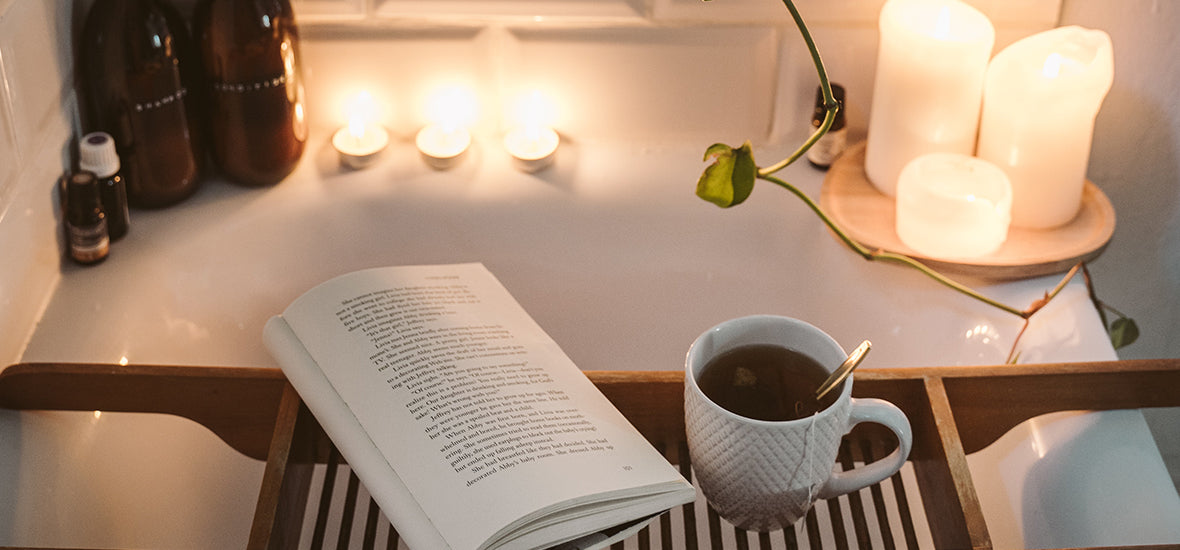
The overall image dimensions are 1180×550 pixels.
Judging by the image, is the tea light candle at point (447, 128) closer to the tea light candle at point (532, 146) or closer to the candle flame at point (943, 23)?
the tea light candle at point (532, 146)

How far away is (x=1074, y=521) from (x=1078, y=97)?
0.32 metres

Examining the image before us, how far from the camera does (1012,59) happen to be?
82cm

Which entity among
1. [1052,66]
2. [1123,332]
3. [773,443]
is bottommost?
[1123,332]

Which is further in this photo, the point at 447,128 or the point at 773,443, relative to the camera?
the point at 447,128

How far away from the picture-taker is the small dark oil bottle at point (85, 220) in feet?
2.59

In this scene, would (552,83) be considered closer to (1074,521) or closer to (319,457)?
(319,457)

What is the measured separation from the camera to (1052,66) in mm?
789

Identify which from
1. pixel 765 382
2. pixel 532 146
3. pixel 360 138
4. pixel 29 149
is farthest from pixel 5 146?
pixel 765 382

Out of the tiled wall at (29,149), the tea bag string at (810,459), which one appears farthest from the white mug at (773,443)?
the tiled wall at (29,149)

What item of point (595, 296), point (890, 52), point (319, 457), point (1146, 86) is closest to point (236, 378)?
point (319, 457)

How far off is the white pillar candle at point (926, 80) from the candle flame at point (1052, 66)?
0.15 feet

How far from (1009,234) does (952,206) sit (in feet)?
0.27

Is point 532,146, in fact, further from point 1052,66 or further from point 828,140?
point 1052,66

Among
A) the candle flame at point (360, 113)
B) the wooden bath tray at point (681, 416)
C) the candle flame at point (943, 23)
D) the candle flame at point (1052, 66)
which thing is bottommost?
the wooden bath tray at point (681, 416)
